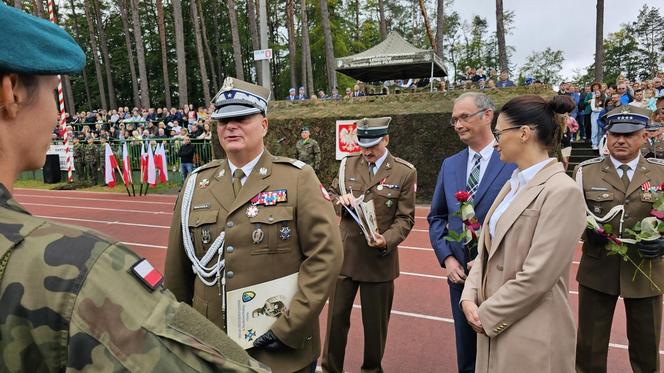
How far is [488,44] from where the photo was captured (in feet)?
185

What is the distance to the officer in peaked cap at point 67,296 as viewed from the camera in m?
0.67

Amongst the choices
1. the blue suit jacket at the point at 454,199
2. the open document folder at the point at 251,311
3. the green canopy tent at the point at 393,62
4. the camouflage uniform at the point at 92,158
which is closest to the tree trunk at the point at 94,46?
the camouflage uniform at the point at 92,158

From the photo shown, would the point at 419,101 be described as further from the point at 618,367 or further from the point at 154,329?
the point at 154,329

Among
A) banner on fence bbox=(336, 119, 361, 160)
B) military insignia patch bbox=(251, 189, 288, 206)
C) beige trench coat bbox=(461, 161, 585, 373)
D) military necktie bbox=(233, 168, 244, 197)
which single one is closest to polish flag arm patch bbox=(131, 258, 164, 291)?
military insignia patch bbox=(251, 189, 288, 206)

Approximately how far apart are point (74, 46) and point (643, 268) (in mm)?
3464

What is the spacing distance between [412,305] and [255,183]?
129 inches

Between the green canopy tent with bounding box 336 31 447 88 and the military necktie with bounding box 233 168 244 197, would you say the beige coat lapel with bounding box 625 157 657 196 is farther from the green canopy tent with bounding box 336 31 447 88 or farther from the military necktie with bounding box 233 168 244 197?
the green canopy tent with bounding box 336 31 447 88

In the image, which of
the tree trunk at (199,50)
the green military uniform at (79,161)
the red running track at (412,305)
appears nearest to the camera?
the red running track at (412,305)

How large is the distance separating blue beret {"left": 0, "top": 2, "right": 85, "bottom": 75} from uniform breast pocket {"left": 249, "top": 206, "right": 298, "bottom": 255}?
1338 millimetres

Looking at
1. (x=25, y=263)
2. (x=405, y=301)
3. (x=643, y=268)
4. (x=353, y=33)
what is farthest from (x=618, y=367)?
(x=353, y=33)

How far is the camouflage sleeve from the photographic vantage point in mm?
665

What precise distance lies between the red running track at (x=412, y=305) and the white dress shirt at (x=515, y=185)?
1790 mm

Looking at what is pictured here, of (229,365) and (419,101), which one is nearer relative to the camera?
(229,365)

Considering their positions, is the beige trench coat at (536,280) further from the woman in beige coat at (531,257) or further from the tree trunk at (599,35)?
the tree trunk at (599,35)
